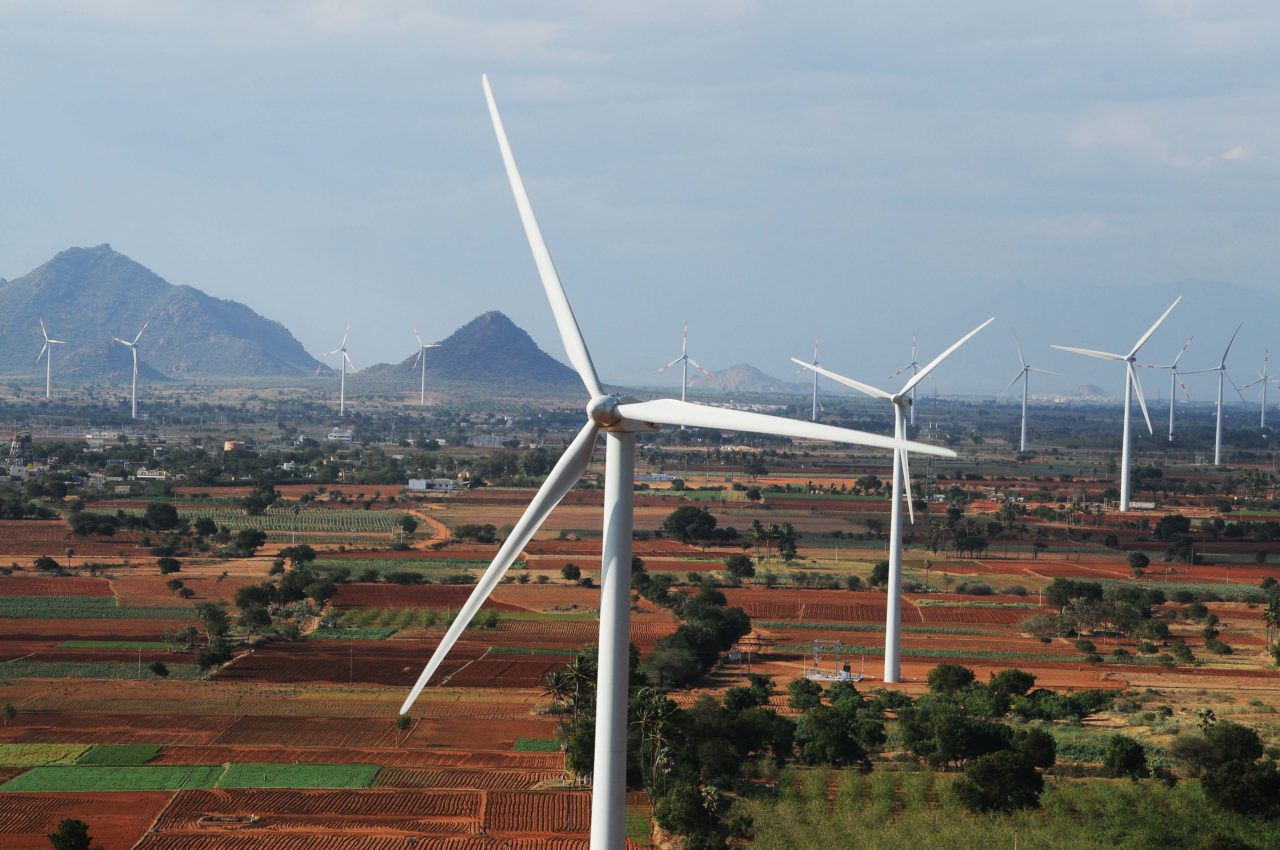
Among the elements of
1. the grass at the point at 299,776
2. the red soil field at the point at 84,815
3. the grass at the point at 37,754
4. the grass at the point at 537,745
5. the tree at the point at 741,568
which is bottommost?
the red soil field at the point at 84,815

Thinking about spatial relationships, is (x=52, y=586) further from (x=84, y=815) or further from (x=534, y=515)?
(x=534, y=515)

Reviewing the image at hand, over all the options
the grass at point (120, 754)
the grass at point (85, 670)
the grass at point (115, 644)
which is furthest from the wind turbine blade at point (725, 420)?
the grass at point (115, 644)

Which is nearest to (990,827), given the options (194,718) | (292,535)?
(194,718)

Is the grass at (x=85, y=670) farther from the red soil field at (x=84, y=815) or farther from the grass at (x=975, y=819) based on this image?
the grass at (x=975, y=819)

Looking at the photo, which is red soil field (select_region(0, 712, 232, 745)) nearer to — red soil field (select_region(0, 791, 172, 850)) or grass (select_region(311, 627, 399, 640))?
red soil field (select_region(0, 791, 172, 850))

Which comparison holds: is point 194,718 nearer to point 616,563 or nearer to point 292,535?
point 616,563
